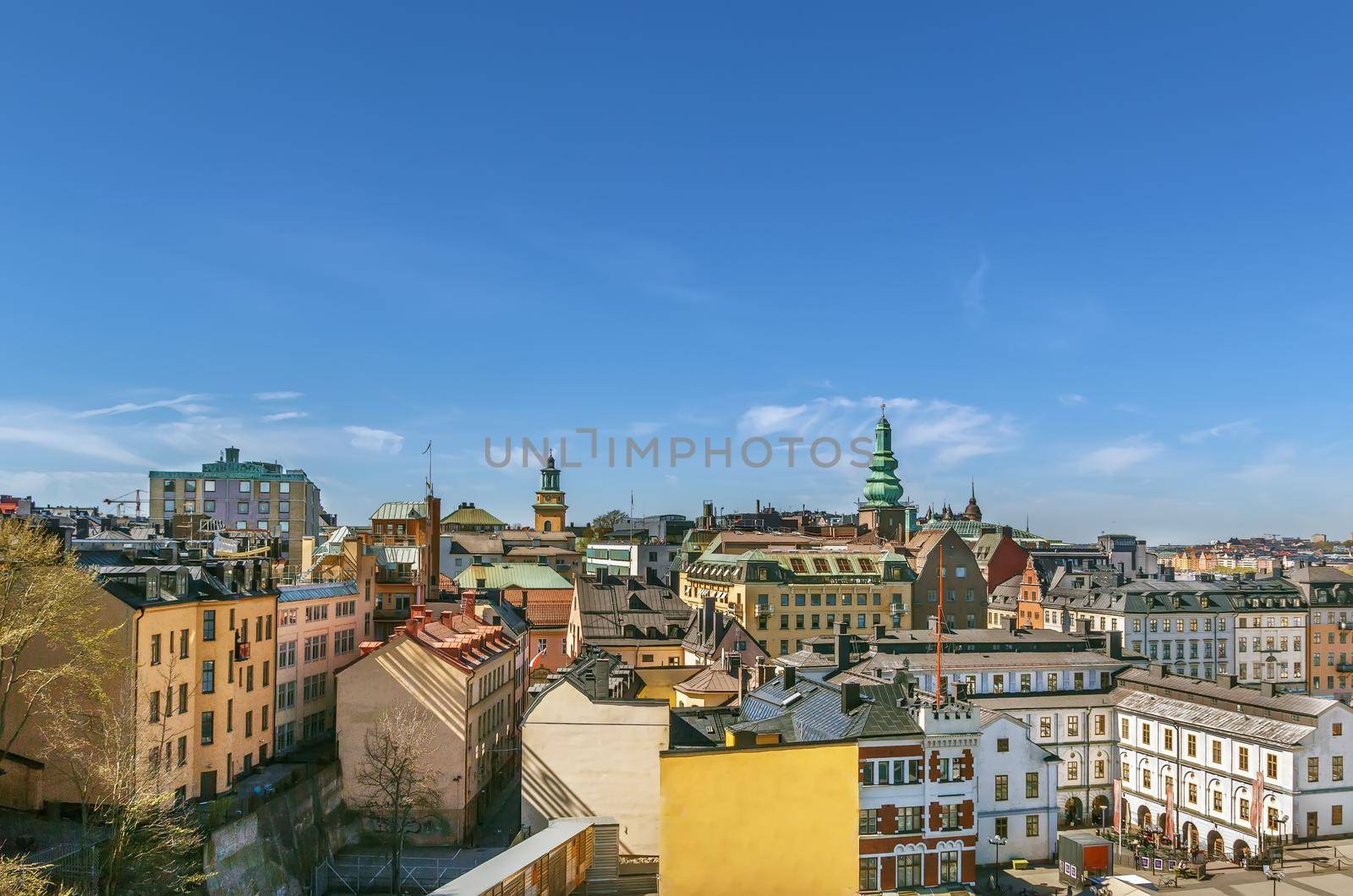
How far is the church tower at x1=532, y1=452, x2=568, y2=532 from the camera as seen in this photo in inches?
6594

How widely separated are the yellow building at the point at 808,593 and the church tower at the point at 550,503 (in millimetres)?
68098

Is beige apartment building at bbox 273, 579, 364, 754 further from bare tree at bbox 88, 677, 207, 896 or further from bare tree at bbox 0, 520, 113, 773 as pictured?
bare tree at bbox 88, 677, 207, 896

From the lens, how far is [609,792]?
154 ft

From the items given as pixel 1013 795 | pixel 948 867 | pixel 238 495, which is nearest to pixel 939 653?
pixel 1013 795

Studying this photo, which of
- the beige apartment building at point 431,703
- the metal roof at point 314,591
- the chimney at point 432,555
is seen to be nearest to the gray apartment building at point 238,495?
the chimney at point 432,555

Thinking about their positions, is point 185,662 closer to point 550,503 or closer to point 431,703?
point 431,703

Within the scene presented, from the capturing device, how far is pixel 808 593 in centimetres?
9569

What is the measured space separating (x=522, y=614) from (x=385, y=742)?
40.4 meters

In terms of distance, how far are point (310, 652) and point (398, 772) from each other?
1140 cm

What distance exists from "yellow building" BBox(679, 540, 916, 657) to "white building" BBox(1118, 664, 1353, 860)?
33117mm

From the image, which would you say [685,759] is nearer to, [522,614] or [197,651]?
[197,651]

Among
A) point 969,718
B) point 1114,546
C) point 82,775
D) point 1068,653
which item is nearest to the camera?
point 82,775

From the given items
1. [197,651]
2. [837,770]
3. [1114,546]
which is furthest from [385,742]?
[1114,546]

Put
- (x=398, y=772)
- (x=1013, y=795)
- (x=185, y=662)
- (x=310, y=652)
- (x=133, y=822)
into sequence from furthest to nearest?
(x=310, y=652) → (x=1013, y=795) → (x=398, y=772) → (x=185, y=662) → (x=133, y=822)
